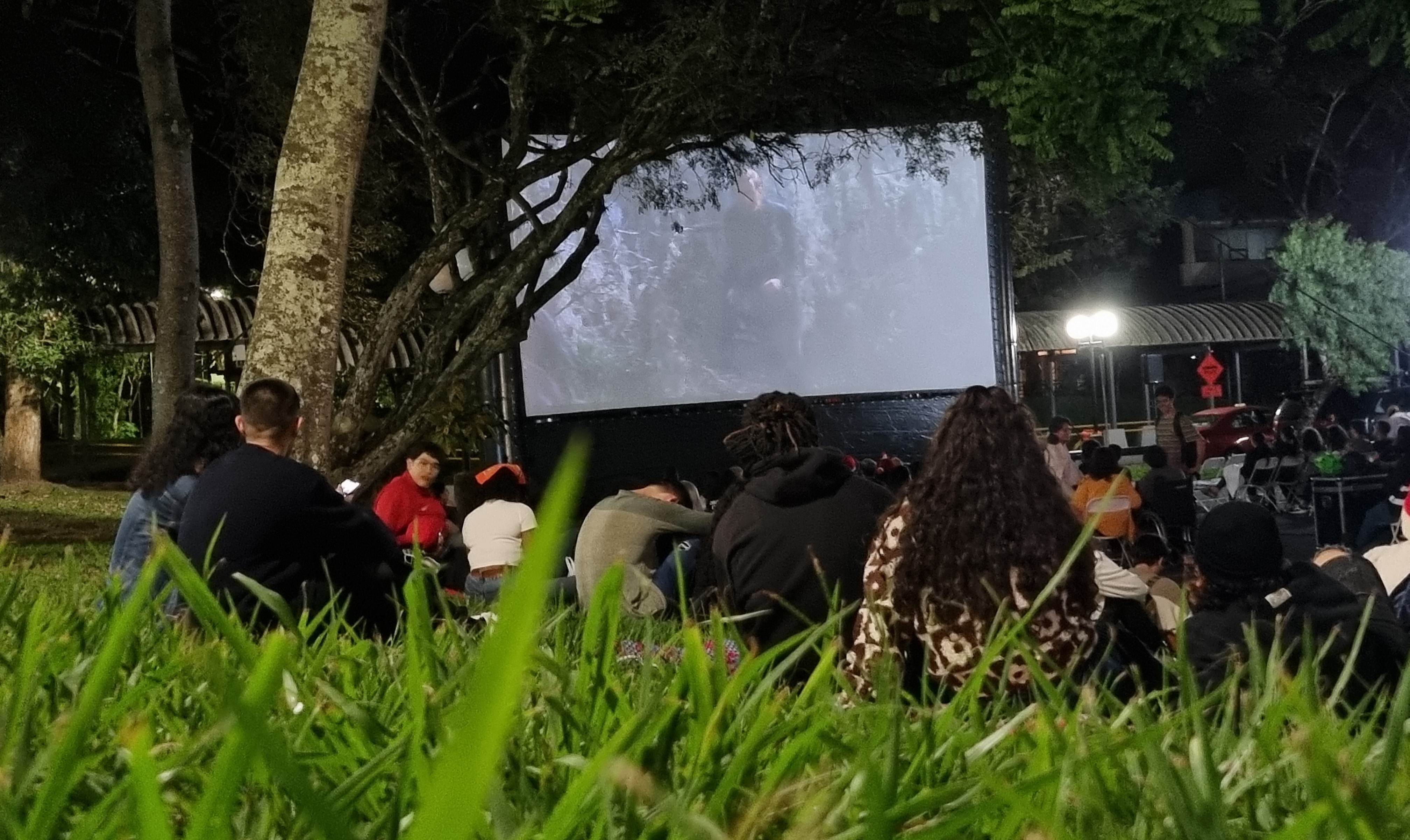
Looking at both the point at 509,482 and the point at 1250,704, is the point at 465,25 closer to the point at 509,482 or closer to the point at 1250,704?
the point at 509,482

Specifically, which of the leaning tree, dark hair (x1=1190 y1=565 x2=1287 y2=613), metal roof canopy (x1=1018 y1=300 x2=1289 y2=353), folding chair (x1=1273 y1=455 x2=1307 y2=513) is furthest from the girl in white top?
metal roof canopy (x1=1018 y1=300 x2=1289 y2=353)

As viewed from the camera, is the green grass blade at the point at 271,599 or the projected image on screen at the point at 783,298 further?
the projected image on screen at the point at 783,298

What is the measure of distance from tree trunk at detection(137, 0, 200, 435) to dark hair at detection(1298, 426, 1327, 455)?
9.59m

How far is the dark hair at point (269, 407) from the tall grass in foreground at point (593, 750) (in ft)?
9.46

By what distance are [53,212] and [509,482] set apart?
371 inches

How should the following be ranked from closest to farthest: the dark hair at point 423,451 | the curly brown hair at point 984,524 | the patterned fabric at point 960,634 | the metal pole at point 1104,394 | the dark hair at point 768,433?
the patterned fabric at point 960,634 < the curly brown hair at point 984,524 < the dark hair at point 768,433 < the dark hair at point 423,451 < the metal pole at point 1104,394

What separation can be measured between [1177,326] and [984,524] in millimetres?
39939

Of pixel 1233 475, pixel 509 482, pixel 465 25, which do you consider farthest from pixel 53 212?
pixel 1233 475

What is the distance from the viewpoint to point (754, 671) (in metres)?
0.95

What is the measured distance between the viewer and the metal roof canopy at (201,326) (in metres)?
19.3

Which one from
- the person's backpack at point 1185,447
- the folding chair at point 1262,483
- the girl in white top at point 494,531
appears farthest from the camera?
the person's backpack at point 1185,447

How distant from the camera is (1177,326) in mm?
41125

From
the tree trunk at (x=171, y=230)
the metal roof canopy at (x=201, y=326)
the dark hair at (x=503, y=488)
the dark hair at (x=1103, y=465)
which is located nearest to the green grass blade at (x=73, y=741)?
the dark hair at (x=503, y=488)

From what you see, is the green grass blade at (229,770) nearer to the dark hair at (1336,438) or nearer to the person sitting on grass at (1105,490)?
the person sitting on grass at (1105,490)
